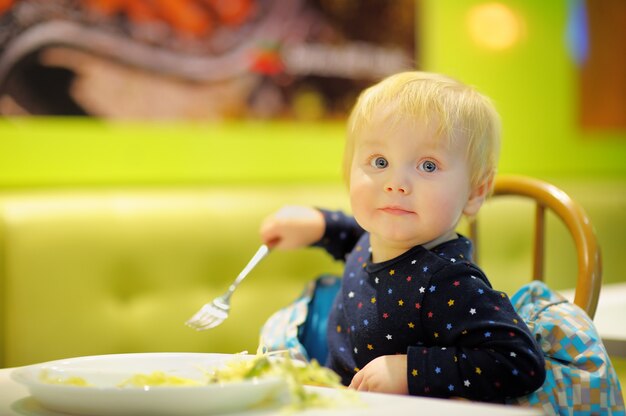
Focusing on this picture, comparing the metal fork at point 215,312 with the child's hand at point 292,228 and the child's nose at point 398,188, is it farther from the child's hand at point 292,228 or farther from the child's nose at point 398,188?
the child's nose at point 398,188

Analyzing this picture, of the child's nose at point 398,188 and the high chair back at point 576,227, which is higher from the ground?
the child's nose at point 398,188

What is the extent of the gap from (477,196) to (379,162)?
0.15 metres

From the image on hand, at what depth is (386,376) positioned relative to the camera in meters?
0.98

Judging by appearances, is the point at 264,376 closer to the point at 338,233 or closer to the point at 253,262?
the point at 253,262

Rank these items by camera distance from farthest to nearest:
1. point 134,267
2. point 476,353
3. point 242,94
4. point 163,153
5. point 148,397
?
point 242,94, point 163,153, point 134,267, point 476,353, point 148,397

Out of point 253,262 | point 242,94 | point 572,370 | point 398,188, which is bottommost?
point 572,370

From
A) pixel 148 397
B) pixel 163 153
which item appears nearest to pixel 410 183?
pixel 148 397

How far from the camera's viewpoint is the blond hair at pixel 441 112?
105 cm

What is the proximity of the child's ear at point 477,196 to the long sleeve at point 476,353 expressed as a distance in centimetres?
14

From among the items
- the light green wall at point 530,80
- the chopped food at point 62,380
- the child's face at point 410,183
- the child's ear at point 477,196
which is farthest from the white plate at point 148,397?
the light green wall at point 530,80

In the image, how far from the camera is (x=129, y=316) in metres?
1.86

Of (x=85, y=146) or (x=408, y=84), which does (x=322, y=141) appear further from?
(x=408, y=84)

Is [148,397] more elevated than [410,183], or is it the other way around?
[410,183]

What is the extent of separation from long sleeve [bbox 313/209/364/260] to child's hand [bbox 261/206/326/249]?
1cm
